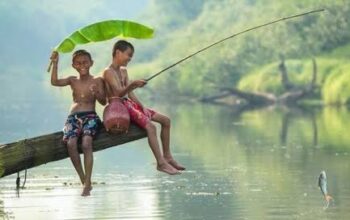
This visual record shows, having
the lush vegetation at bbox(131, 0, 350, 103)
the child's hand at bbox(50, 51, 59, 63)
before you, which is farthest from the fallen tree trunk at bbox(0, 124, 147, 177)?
the lush vegetation at bbox(131, 0, 350, 103)

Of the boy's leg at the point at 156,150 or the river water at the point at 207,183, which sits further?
the river water at the point at 207,183

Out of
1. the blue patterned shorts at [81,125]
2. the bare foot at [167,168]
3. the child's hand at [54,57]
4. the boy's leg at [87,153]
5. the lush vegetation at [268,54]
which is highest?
the lush vegetation at [268,54]

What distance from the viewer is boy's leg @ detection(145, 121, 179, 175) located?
12.7 m

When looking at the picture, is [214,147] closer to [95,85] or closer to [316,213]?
[316,213]

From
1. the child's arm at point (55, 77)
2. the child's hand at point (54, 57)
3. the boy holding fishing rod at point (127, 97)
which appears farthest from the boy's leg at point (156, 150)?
the child's hand at point (54, 57)

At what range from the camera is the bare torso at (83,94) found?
13.0 m

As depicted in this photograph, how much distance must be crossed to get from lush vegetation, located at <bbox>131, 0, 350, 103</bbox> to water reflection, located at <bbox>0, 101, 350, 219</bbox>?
136ft

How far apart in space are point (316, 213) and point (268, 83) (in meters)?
68.3

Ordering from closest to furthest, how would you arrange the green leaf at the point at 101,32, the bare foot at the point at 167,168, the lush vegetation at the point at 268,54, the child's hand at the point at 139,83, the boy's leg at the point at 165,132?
1. the child's hand at the point at 139,83
2. the green leaf at the point at 101,32
3. the bare foot at the point at 167,168
4. the boy's leg at the point at 165,132
5. the lush vegetation at the point at 268,54

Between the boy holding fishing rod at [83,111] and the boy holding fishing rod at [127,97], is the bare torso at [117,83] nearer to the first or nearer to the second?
the boy holding fishing rod at [127,97]

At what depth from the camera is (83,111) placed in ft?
42.7

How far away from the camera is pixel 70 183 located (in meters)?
24.9

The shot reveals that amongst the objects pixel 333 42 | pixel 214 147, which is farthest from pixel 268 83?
pixel 214 147

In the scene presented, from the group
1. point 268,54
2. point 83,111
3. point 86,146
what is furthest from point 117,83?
point 268,54
